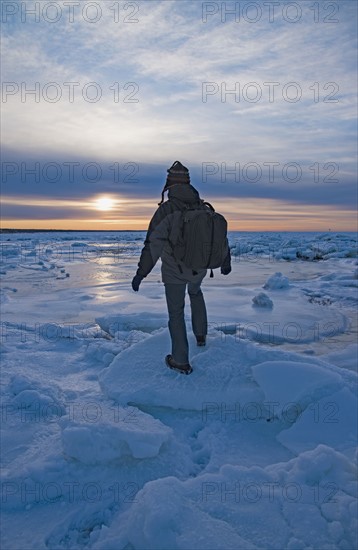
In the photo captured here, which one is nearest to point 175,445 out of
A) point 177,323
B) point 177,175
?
point 177,323

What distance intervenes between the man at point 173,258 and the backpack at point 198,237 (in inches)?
3.1

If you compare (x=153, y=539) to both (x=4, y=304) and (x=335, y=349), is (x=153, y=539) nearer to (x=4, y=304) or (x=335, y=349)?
(x=335, y=349)

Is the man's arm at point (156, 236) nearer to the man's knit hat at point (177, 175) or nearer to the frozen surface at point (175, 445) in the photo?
the man's knit hat at point (177, 175)

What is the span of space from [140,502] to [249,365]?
5.15 ft

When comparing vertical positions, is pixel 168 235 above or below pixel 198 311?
above

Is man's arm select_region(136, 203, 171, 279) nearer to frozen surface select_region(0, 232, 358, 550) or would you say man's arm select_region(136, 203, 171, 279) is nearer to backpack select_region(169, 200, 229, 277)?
backpack select_region(169, 200, 229, 277)

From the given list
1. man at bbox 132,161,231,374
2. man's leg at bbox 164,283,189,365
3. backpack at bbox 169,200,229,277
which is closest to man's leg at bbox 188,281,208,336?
man at bbox 132,161,231,374

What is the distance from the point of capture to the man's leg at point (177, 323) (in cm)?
297

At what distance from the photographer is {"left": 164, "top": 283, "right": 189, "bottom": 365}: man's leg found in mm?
2973

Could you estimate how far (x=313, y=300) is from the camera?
7840 mm

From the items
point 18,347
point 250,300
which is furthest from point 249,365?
point 250,300

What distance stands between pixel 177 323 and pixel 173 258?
52cm

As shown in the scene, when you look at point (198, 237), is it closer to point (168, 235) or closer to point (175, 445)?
point (168, 235)

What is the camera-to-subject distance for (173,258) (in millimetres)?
2863
